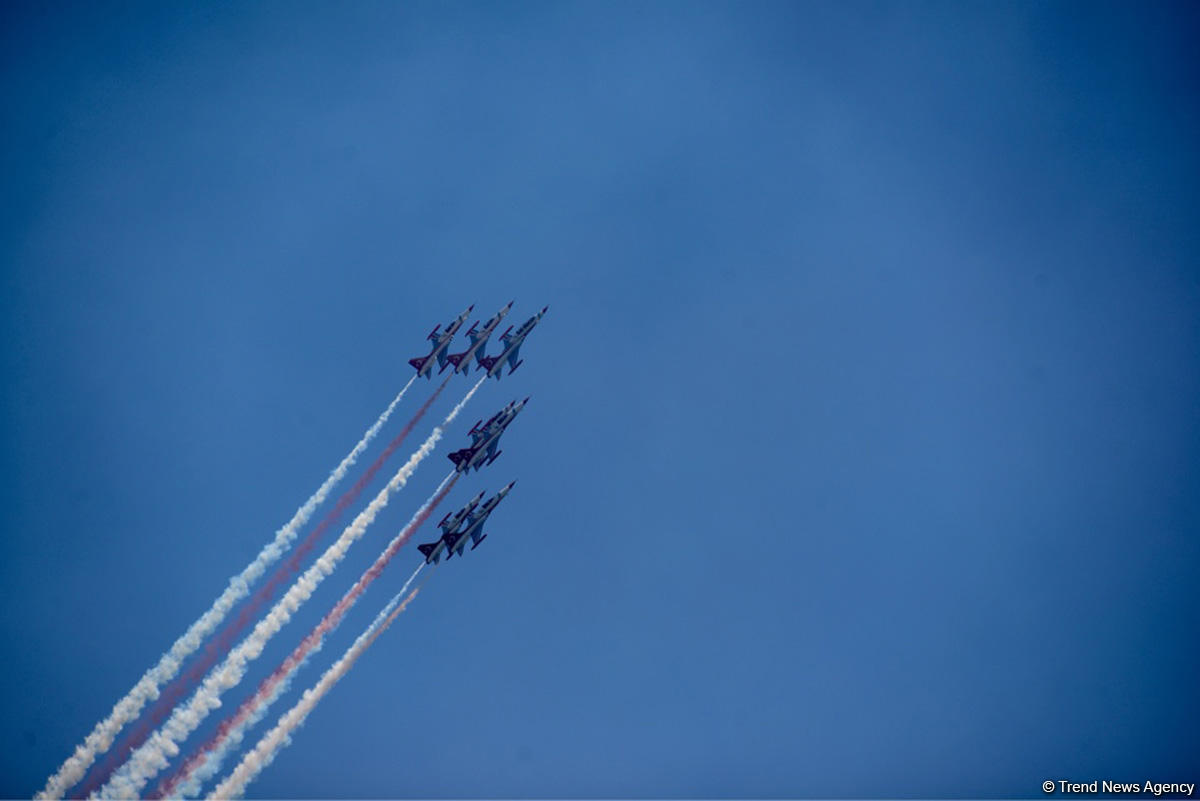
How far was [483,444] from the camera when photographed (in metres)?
50.8

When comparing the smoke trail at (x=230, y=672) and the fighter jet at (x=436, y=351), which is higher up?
the fighter jet at (x=436, y=351)

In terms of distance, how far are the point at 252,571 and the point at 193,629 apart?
13.8 ft

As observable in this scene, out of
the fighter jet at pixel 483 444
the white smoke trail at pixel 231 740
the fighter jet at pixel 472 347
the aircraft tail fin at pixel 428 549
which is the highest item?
the fighter jet at pixel 472 347

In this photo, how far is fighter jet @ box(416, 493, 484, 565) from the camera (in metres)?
48.5

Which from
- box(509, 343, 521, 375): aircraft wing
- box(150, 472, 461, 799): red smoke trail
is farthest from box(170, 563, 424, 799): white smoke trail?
box(509, 343, 521, 375): aircraft wing

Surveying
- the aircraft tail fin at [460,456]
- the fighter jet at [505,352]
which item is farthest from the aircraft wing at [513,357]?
the aircraft tail fin at [460,456]

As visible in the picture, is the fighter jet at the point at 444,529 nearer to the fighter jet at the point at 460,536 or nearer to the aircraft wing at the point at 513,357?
the fighter jet at the point at 460,536

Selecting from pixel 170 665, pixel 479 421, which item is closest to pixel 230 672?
pixel 170 665

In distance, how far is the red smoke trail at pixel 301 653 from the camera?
42.9 m

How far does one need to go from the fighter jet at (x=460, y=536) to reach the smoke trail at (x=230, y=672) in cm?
403

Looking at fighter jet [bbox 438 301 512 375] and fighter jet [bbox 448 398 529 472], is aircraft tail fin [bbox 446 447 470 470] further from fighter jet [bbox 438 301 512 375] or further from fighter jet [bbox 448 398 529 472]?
fighter jet [bbox 438 301 512 375]

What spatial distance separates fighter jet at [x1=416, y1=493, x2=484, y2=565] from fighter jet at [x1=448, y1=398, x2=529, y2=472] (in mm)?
2372

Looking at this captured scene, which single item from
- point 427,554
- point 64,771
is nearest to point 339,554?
point 427,554

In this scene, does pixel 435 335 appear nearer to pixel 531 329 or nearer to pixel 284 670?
pixel 531 329
